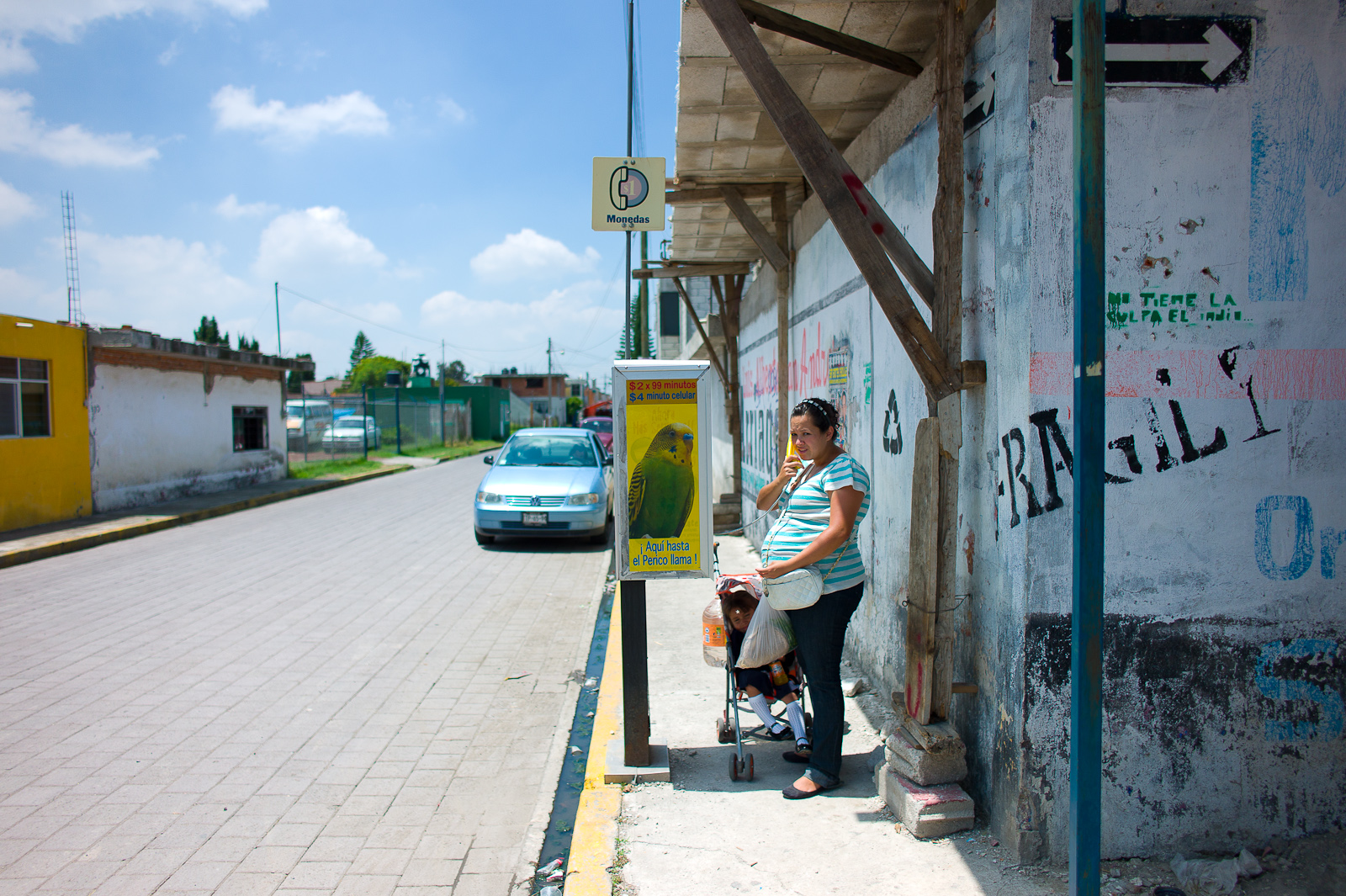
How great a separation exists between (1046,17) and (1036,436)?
1561 mm

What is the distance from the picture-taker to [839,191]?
3.73 metres

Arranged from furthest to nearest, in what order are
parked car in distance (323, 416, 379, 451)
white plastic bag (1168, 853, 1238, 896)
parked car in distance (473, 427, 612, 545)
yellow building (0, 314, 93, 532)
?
parked car in distance (323, 416, 379, 451) < yellow building (0, 314, 93, 532) < parked car in distance (473, 427, 612, 545) < white plastic bag (1168, 853, 1238, 896)

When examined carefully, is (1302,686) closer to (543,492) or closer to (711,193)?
(711,193)

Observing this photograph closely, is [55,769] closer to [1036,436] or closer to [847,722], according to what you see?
[847,722]

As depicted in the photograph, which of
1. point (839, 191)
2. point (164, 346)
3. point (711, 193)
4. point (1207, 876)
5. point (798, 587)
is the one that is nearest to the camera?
point (1207, 876)

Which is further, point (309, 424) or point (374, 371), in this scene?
point (374, 371)

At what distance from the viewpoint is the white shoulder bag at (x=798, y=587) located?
11.9 ft

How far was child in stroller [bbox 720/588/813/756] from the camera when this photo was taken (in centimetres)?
411

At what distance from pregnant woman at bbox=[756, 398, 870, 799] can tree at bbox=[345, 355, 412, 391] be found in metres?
87.8

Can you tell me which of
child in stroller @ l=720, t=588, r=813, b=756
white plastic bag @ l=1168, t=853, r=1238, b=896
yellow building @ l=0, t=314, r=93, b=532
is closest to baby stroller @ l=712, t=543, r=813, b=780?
child in stroller @ l=720, t=588, r=813, b=756

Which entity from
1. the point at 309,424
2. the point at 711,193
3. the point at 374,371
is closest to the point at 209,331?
the point at 374,371

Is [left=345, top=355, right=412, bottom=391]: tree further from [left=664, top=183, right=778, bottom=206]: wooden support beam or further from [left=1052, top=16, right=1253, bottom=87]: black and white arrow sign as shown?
[left=1052, top=16, right=1253, bottom=87]: black and white arrow sign

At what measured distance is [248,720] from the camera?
4883 millimetres

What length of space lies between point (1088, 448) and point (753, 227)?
20.0 ft
